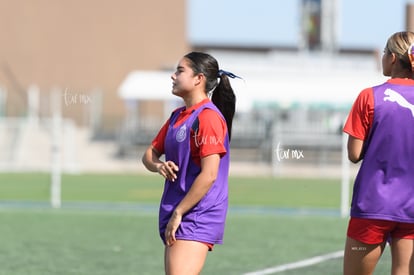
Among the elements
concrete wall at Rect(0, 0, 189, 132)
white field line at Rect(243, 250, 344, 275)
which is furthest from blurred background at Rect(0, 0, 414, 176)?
white field line at Rect(243, 250, 344, 275)

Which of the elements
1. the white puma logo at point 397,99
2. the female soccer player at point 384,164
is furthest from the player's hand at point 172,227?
the white puma logo at point 397,99

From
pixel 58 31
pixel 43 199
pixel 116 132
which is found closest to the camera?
pixel 43 199

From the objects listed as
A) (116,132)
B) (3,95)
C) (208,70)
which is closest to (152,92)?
(116,132)

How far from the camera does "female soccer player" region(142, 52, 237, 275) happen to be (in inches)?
241

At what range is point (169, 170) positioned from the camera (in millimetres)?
6199

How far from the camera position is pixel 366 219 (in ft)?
19.8

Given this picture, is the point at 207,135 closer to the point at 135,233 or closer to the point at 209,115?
the point at 209,115

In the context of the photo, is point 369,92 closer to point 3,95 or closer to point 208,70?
point 208,70

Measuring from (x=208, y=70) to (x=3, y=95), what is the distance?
3979cm

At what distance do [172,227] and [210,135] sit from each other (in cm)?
54

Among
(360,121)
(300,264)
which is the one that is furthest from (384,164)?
(300,264)

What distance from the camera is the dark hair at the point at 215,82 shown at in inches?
251

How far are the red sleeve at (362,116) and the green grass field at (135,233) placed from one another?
15.2 feet

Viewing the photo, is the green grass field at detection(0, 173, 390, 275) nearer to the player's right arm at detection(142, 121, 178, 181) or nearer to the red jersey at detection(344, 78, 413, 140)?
the player's right arm at detection(142, 121, 178, 181)
